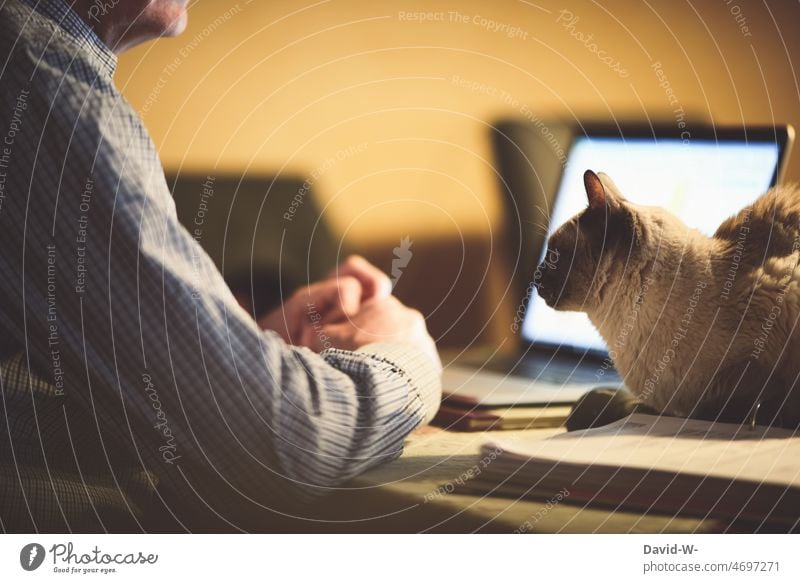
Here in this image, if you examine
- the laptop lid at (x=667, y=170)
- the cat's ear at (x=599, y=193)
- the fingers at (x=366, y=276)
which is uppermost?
the laptop lid at (x=667, y=170)

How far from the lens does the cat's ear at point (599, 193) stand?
593mm

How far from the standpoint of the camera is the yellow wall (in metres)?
0.64

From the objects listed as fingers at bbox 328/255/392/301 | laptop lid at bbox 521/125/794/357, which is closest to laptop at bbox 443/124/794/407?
laptop lid at bbox 521/125/794/357

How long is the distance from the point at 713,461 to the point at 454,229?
0.29 meters

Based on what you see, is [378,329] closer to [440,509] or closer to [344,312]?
[344,312]

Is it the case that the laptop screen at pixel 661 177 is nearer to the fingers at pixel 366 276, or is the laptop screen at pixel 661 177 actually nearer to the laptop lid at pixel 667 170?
the laptop lid at pixel 667 170

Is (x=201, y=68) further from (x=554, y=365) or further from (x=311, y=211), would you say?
(x=554, y=365)

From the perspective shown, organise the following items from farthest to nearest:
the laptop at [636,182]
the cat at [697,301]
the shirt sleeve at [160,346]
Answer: the laptop at [636,182] → the cat at [697,301] → the shirt sleeve at [160,346]

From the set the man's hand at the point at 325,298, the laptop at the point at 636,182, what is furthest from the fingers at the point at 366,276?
the laptop at the point at 636,182

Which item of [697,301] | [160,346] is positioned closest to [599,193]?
[697,301]

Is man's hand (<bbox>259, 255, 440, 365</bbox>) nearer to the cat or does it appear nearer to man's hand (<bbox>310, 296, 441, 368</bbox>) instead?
man's hand (<bbox>310, 296, 441, 368</bbox>)

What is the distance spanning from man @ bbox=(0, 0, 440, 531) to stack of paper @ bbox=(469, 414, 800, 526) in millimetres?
85

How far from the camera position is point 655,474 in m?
0.50

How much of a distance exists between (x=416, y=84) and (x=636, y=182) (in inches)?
8.4
